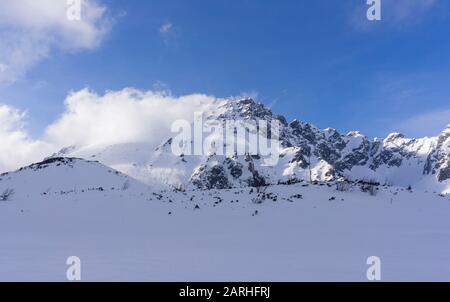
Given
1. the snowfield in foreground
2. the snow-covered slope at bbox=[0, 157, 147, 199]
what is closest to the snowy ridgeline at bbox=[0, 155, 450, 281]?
the snowfield in foreground

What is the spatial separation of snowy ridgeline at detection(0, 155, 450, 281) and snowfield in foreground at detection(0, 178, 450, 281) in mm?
29

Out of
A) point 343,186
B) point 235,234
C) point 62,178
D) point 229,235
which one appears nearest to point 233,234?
point 235,234

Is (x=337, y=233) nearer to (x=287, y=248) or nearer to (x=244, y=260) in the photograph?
(x=287, y=248)

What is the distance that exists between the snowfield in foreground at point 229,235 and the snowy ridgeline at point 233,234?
29 millimetres

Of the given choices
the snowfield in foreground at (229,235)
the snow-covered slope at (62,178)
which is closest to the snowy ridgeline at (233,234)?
the snowfield in foreground at (229,235)

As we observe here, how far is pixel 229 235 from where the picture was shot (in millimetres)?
14312

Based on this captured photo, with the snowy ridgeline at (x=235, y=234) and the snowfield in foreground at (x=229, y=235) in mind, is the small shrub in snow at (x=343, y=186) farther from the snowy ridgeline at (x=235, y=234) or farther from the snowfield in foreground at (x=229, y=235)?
the snowfield in foreground at (x=229, y=235)

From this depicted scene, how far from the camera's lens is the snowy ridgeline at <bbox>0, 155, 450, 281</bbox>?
839cm

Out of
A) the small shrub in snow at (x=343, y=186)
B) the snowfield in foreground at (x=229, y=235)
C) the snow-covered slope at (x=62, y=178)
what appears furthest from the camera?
the snow-covered slope at (x=62, y=178)

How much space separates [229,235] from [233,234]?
24 centimetres

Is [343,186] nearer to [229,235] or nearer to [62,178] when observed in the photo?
[229,235]

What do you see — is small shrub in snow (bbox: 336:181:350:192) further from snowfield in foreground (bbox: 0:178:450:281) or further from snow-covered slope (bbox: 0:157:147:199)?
snow-covered slope (bbox: 0:157:147:199)

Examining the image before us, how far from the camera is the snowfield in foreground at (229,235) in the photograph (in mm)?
8352
